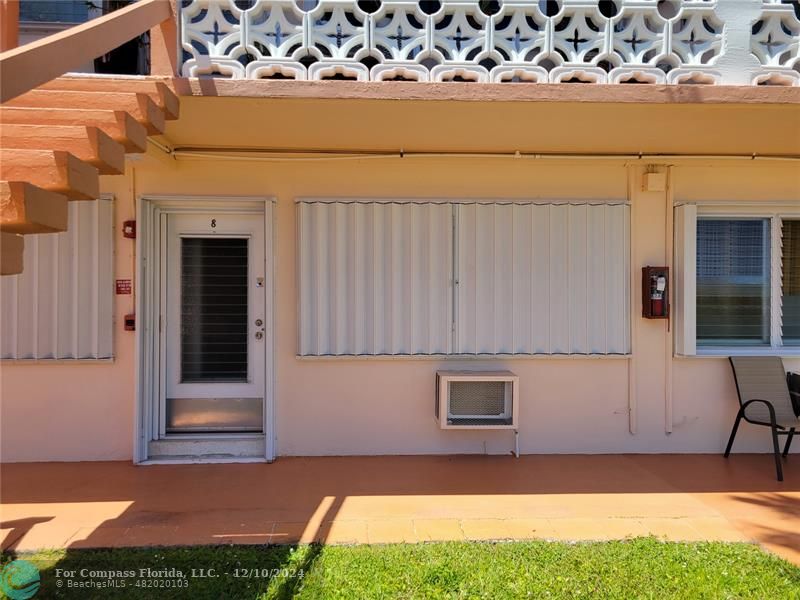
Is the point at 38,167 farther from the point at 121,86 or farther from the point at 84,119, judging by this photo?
the point at 121,86

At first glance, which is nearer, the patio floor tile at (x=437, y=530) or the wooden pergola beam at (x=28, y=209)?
the wooden pergola beam at (x=28, y=209)

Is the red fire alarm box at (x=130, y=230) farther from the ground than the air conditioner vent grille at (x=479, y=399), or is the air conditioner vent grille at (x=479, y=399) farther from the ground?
the red fire alarm box at (x=130, y=230)

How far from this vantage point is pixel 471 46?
3867mm

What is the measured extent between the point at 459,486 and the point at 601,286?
232 centimetres

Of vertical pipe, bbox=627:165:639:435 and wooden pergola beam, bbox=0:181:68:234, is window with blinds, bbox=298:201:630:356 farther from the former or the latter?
wooden pergola beam, bbox=0:181:68:234

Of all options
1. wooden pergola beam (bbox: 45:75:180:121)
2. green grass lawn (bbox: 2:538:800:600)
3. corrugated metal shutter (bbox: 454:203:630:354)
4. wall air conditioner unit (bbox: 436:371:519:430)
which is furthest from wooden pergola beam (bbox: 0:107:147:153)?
wall air conditioner unit (bbox: 436:371:519:430)

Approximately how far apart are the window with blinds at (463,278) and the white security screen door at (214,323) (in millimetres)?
536

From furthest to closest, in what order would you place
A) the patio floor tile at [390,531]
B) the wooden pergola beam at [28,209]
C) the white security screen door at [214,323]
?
the white security screen door at [214,323] < the patio floor tile at [390,531] < the wooden pergola beam at [28,209]

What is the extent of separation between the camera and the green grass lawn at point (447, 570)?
9.18ft

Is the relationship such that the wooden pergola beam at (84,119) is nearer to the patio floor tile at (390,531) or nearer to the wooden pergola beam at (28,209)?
the wooden pergola beam at (28,209)

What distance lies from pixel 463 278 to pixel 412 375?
3.40 feet

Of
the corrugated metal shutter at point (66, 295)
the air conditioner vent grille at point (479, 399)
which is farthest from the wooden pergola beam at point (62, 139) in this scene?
the air conditioner vent grille at point (479, 399)

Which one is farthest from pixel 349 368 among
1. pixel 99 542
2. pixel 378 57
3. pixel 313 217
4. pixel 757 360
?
pixel 757 360

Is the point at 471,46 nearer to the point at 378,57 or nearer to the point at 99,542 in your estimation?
the point at 378,57
